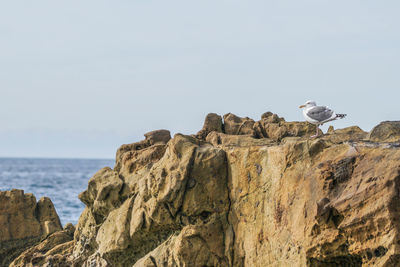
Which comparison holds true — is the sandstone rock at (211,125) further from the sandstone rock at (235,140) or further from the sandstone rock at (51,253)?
the sandstone rock at (51,253)

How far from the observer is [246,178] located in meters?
9.54

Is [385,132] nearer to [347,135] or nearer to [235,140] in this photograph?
[347,135]

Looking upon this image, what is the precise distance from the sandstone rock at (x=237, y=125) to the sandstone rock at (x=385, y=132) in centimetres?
308

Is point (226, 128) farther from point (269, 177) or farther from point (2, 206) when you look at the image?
point (2, 206)

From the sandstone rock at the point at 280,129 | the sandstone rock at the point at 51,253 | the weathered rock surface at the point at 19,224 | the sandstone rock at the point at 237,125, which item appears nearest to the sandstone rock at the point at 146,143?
the sandstone rock at the point at 237,125

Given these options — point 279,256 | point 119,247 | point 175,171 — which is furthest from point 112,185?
point 279,256

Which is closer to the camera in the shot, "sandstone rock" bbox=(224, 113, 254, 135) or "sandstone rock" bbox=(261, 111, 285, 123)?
"sandstone rock" bbox=(224, 113, 254, 135)

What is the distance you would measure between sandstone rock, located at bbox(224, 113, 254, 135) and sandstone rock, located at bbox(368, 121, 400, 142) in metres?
3.08

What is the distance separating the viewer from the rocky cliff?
7781 mm

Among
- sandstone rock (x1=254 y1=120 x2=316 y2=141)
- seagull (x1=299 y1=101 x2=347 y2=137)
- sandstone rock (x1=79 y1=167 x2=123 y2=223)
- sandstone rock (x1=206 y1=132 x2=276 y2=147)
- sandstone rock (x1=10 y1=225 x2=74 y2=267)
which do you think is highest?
seagull (x1=299 y1=101 x2=347 y2=137)

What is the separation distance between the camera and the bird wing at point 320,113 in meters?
10.6

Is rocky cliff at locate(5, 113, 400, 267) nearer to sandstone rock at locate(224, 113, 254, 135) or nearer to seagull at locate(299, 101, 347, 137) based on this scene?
sandstone rock at locate(224, 113, 254, 135)

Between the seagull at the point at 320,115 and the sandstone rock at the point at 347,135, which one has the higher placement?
the seagull at the point at 320,115

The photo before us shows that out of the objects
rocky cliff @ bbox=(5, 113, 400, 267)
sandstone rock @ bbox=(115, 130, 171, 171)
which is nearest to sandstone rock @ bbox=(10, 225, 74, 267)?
rocky cliff @ bbox=(5, 113, 400, 267)
